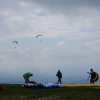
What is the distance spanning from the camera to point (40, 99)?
31016mm

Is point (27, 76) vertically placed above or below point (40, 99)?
above

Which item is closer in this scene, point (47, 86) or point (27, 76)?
point (47, 86)

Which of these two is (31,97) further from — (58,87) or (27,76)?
(27,76)

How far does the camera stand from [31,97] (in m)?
32.8

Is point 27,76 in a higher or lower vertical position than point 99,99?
higher

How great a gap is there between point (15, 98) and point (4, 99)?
4.56ft

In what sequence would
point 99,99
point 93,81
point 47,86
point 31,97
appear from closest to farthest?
point 99,99, point 31,97, point 47,86, point 93,81

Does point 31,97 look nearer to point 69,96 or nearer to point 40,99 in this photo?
point 40,99

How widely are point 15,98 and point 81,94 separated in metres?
8.56

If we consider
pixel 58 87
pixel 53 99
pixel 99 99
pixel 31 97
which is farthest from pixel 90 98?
pixel 58 87

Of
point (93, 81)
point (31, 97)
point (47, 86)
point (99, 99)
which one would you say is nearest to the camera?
point (99, 99)

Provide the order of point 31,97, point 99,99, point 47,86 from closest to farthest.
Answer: point 99,99
point 31,97
point 47,86

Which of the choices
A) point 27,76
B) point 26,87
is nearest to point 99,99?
point 26,87

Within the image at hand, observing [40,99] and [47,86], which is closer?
[40,99]
